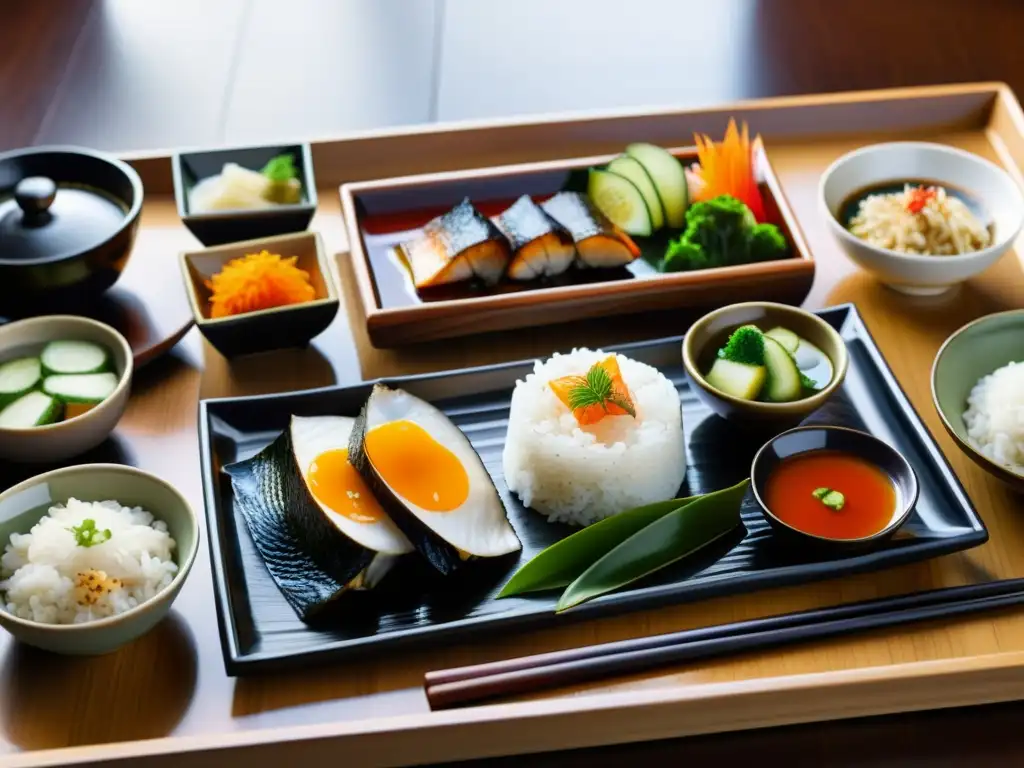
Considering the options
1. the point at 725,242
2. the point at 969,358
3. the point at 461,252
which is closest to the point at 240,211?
the point at 461,252

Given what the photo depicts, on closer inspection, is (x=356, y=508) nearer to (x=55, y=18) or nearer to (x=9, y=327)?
(x=9, y=327)

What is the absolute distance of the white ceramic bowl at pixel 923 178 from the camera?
2742mm

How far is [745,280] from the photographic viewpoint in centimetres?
271

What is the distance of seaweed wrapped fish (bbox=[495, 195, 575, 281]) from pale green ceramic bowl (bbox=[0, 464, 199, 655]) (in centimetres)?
104

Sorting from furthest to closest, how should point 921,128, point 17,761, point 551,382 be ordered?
point 921,128 → point 551,382 → point 17,761

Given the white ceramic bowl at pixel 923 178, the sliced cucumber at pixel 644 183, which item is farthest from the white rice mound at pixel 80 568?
the white ceramic bowl at pixel 923 178

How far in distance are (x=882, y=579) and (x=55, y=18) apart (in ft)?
11.3

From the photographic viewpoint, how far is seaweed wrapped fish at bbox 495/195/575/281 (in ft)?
9.09

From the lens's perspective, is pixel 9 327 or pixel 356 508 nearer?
pixel 356 508

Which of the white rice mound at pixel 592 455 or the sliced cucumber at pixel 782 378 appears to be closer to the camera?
the white rice mound at pixel 592 455

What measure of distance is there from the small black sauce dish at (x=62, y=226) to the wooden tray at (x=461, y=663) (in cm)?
28

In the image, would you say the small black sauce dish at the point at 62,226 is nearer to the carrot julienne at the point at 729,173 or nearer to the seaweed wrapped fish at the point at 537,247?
the seaweed wrapped fish at the point at 537,247

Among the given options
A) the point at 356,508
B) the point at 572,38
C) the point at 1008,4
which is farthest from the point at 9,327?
the point at 1008,4

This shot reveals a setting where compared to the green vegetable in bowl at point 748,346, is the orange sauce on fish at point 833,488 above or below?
below
